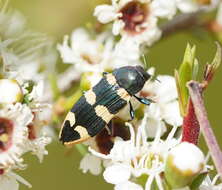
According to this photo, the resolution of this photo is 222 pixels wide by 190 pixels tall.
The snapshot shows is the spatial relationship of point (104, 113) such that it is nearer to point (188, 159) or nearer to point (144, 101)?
point (144, 101)

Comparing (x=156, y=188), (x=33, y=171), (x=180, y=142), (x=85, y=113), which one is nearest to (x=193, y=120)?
(x=180, y=142)

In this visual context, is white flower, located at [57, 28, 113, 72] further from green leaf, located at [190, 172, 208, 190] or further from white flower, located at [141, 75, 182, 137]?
green leaf, located at [190, 172, 208, 190]

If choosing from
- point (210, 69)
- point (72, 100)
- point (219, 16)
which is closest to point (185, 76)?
point (210, 69)

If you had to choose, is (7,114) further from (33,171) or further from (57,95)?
(33,171)

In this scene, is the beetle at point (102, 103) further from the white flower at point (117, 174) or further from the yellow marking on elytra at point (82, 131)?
the white flower at point (117, 174)

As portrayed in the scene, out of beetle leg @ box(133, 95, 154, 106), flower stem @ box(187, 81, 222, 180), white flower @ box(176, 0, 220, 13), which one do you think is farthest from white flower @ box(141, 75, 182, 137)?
flower stem @ box(187, 81, 222, 180)

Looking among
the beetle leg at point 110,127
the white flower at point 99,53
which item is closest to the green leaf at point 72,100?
the white flower at point 99,53
